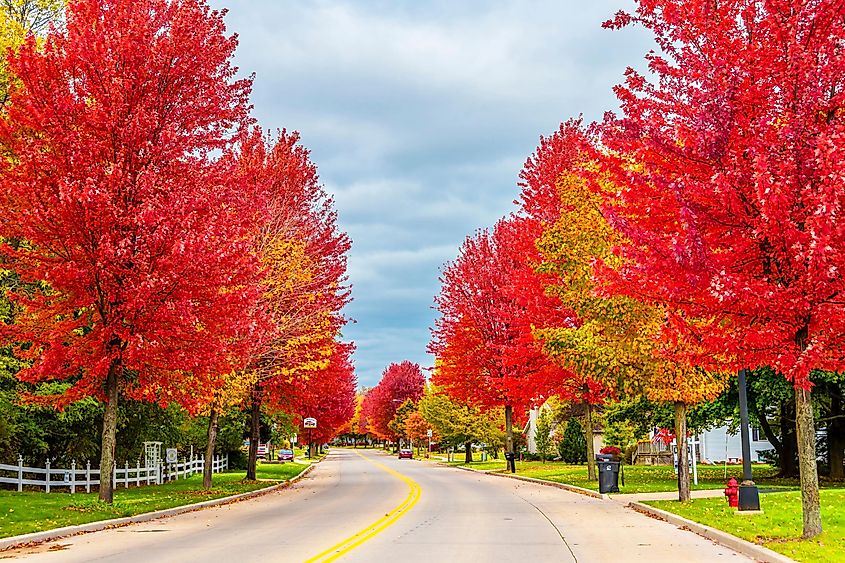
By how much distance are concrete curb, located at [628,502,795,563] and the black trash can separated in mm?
5295

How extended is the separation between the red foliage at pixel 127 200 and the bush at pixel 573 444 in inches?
1379

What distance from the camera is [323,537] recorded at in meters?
14.9

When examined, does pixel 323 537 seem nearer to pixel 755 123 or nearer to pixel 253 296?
pixel 253 296

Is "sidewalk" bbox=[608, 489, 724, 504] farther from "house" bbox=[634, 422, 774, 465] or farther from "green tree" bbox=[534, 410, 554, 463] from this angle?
"green tree" bbox=[534, 410, 554, 463]

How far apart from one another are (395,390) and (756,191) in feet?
327

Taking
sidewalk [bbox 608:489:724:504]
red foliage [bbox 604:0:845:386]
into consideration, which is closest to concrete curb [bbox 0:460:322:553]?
red foliage [bbox 604:0:845:386]

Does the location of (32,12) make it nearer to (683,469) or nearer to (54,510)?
(54,510)

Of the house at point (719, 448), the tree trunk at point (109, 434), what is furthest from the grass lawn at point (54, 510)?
the house at point (719, 448)

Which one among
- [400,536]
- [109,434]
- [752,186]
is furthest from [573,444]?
[752,186]

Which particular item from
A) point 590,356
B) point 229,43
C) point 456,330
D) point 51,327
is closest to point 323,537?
point 51,327

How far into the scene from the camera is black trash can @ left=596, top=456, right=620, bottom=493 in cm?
2572

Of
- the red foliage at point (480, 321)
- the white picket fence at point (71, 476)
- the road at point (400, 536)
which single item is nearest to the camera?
the road at point (400, 536)

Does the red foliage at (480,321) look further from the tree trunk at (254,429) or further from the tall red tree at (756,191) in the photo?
the tall red tree at (756,191)

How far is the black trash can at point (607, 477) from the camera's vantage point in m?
25.7
